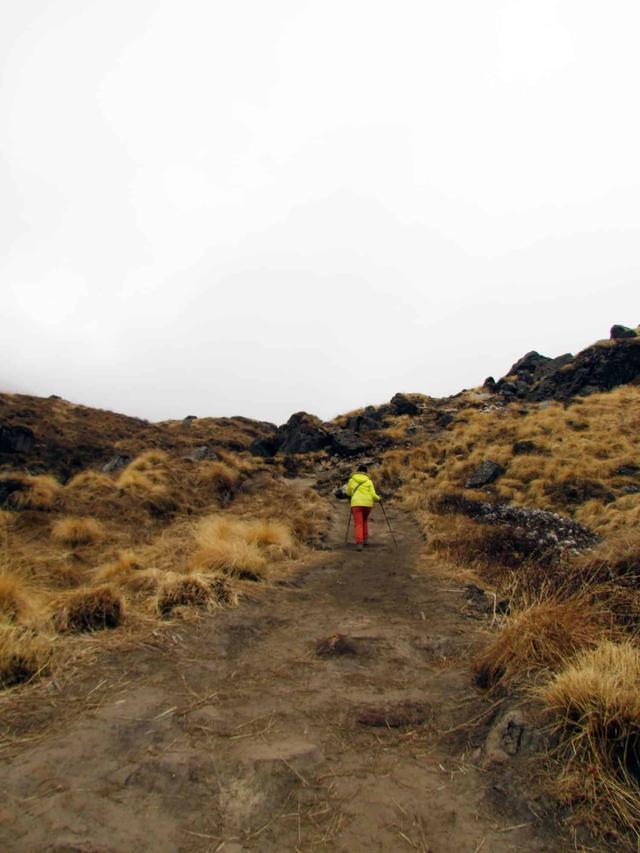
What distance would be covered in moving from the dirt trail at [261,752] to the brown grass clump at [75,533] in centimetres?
731

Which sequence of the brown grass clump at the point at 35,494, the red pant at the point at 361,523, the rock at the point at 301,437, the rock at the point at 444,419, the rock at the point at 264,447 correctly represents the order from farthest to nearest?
1. the rock at the point at 444,419
2. the rock at the point at 264,447
3. the rock at the point at 301,437
4. the brown grass clump at the point at 35,494
5. the red pant at the point at 361,523

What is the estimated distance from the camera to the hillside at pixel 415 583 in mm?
3225

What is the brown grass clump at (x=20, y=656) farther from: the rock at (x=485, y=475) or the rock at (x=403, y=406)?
the rock at (x=403, y=406)

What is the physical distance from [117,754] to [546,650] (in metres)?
3.52

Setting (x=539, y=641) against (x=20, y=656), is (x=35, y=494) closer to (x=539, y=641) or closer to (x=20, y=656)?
(x=20, y=656)

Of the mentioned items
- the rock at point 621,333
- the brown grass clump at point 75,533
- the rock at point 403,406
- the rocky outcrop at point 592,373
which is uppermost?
the rock at point 621,333

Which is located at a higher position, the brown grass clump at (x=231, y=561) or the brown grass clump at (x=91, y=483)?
the brown grass clump at (x=91, y=483)

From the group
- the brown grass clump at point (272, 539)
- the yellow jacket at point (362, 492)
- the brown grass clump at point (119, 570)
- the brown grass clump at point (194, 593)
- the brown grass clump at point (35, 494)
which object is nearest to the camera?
the brown grass clump at point (194, 593)

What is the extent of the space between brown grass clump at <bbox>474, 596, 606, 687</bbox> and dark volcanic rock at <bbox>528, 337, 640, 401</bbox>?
27.6m

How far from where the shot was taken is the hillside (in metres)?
3.22

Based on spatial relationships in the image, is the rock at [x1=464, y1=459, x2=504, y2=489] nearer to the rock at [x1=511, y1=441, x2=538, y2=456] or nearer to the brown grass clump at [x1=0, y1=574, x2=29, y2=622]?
the rock at [x1=511, y1=441, x2=538, y2=456]

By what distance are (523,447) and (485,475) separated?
3.41 meters

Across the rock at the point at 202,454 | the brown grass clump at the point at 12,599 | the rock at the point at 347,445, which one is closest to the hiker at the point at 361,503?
the brown grass clump at the point at 12,599

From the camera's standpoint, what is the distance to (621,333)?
34031mm
